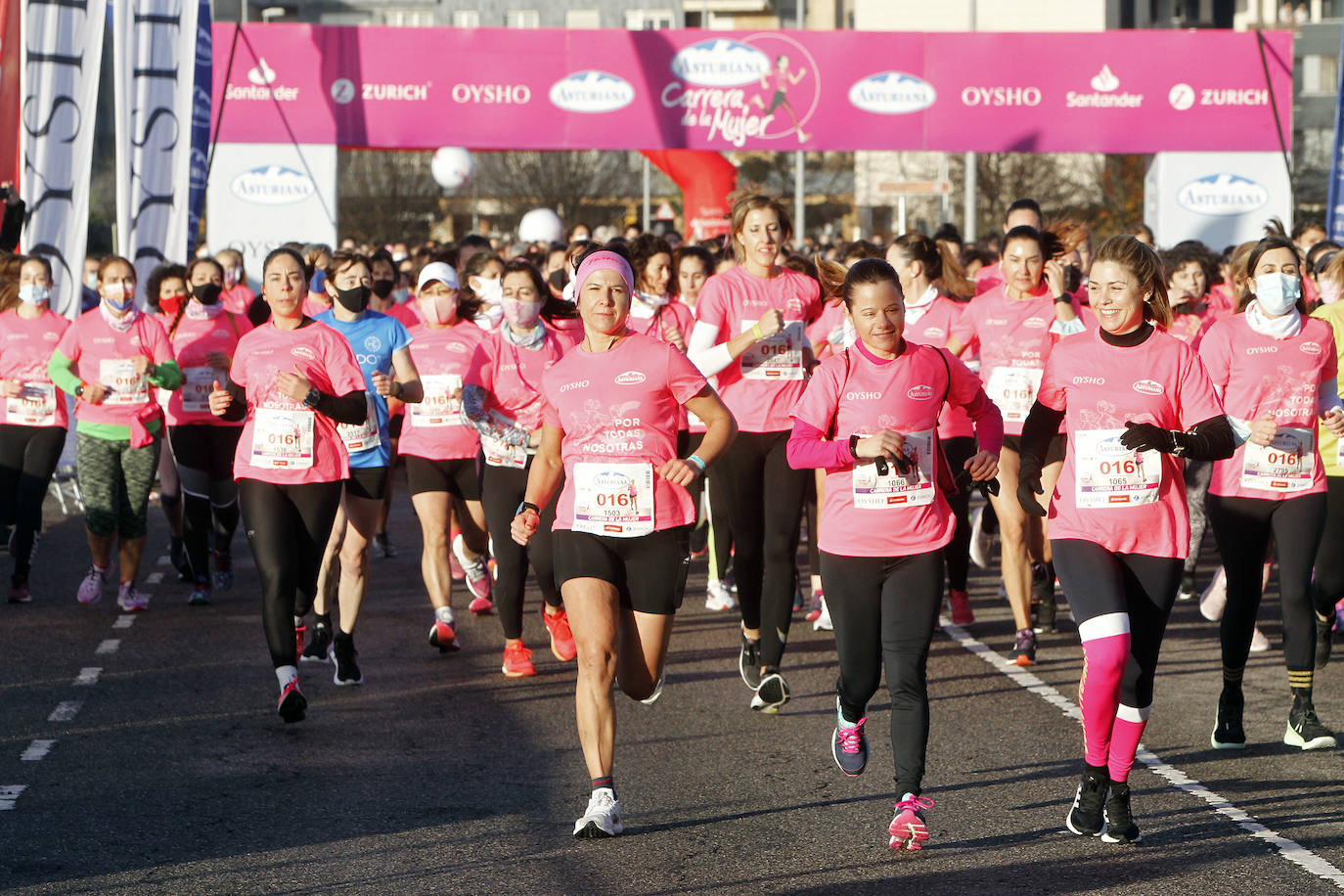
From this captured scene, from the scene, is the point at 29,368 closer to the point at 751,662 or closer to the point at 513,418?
the point at 513,418

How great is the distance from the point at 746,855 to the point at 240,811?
6.17 feet

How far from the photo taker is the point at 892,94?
22734 mm

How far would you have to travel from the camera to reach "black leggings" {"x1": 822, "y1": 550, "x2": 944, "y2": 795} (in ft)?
20.0

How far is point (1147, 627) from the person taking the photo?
240 inches

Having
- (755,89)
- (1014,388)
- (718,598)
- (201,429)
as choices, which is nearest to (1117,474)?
(1014,388)

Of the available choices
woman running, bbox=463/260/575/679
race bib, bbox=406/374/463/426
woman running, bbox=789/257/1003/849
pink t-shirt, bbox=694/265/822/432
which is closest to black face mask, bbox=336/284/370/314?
woman running, bbox=463/260/575/679

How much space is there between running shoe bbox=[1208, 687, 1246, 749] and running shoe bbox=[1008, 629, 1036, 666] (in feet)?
6.12

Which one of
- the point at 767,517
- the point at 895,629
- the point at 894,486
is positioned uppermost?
the point at 894,486

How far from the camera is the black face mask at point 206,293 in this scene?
11203 millimetres

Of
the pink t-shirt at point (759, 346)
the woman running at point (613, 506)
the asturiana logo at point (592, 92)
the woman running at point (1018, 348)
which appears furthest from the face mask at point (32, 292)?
the asturiana logo at point (592, 92)

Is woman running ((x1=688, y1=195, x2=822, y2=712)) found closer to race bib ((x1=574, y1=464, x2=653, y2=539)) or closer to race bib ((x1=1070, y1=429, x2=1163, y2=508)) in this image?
race bib ((x1=574, y1=464, x2=653, y2=539))

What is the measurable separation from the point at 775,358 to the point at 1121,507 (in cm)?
272

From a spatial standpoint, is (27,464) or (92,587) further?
(27,464)

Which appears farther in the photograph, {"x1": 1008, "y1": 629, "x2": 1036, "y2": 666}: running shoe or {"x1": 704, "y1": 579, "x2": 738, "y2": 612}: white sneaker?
{"x1": 704, "y1": 579, "x2": 738, "y2": 612}: white sneaker
